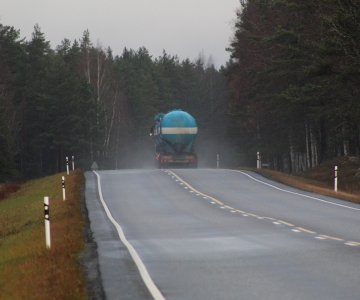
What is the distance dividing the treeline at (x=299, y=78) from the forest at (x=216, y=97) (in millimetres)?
93

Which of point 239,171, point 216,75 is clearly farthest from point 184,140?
point 216,75

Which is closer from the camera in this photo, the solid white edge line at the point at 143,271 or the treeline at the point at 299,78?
the solid white edge line at the point at 143,271

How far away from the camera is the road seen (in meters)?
9.93

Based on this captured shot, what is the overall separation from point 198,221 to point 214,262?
8220 mm

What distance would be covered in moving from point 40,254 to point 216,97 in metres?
113

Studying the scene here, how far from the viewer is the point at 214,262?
12359mm

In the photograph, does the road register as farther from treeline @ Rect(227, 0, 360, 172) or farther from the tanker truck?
the tanker truck

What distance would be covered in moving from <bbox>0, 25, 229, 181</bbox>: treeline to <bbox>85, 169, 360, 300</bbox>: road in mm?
36380

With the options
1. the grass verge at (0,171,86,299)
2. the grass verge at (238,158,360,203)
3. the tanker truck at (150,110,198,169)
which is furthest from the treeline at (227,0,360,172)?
the grass verge at (0,171,86,299)

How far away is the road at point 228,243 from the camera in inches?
391

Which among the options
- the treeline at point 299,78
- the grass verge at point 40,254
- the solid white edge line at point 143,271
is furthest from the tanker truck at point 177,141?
the solid white edge line at point 143,271

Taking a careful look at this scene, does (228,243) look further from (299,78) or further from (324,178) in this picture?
(299,78)

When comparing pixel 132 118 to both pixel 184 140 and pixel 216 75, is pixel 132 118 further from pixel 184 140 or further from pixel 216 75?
pixel 184 140

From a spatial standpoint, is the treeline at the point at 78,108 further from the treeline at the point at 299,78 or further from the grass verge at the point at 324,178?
the grass verge at the point at 324,178
